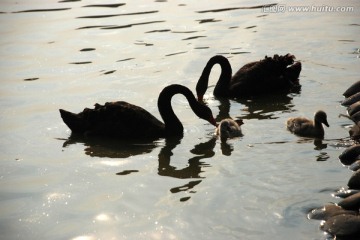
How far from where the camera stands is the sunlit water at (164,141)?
24.7 ft

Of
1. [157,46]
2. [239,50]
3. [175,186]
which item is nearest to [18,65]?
[157,46]

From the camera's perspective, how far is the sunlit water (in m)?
7.53

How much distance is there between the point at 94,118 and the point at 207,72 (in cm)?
272

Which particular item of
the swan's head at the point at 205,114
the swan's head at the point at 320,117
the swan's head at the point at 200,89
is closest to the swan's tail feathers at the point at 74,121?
the swan's head at the point at 205,114

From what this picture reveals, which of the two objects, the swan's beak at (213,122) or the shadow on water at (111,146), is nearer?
the shadow on water at (111,146)

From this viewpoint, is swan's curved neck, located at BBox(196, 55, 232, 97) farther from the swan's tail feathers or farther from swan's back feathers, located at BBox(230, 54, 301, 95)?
the swan's tail feathers

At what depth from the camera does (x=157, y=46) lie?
16.2 m

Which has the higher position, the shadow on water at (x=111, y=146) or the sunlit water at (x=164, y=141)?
the sunlit water at (x=164, y=141)

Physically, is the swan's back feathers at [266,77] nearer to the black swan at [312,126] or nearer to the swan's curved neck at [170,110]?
the swan's curved neck at [170,110]

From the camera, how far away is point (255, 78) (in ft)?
41.0

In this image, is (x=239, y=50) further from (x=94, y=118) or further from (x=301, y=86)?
(x=94, y=118)

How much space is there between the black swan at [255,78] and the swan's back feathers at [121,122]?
2.06 meters

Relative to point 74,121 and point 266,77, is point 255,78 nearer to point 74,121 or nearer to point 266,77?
point 266,77

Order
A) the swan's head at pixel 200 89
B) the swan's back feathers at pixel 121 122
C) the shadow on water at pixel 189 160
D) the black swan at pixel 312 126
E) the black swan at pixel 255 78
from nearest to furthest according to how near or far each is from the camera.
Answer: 1. the shadow on water at pixel 189 160
2. the black swan at pixel 312 126
3. the swan's back feathers at pixel 121 122
4. the swan's head at pixel 200 89
5. the black swan at pixel 255 78
